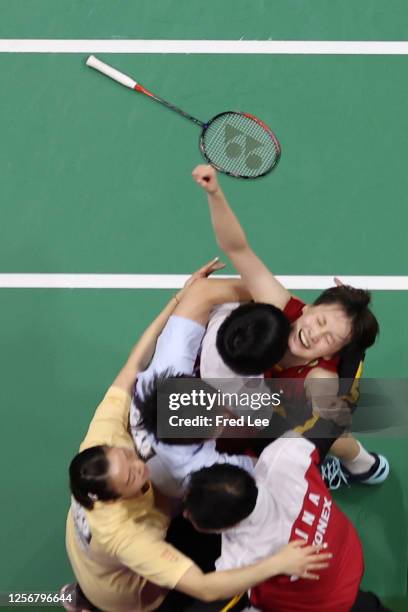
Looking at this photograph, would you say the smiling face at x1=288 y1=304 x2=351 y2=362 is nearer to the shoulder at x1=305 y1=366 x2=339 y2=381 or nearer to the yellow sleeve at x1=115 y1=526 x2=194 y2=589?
the shoulder at x1=305 y1=366 x2=339 y2=381

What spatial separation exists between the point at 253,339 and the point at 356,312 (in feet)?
2.24

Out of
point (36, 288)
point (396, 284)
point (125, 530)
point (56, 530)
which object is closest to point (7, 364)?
point (36, 288)

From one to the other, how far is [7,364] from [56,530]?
112cm

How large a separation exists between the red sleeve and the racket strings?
162 cm

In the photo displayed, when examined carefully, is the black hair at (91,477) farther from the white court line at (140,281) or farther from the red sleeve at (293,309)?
the white court line at (140,281)

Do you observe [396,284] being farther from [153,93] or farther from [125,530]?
[125,530]

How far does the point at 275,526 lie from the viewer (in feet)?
10.3

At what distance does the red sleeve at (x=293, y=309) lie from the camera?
11.6ft

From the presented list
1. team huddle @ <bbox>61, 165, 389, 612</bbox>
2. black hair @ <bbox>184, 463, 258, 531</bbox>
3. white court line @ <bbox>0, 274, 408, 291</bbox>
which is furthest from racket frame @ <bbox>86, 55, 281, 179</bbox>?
black hair @ <bbox>184, 463, 258, 531</bbox>

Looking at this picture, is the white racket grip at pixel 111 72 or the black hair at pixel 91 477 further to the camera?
the white racket grip at pixel 111 72

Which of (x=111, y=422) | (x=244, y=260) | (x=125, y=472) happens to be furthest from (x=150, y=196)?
(x=125, y=472)

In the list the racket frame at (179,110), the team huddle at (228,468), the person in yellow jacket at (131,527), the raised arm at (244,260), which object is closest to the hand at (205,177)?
the team huddle at (228,468)

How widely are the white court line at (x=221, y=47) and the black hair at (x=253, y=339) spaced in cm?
276

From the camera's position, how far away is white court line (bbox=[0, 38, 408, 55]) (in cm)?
519
